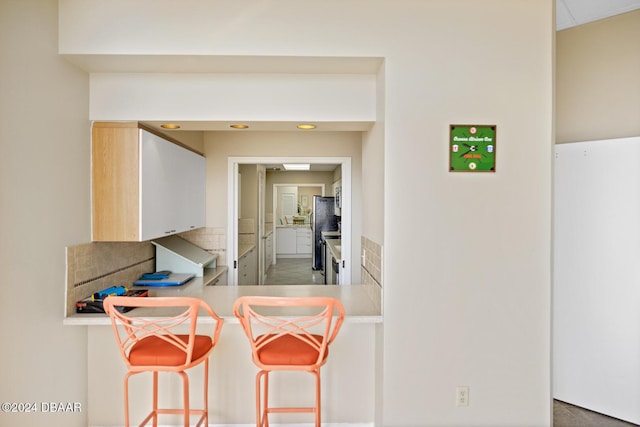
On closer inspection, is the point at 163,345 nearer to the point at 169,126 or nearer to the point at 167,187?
the point at 167,187

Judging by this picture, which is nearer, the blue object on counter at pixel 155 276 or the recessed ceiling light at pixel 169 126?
the recessed ceiling light at pixel 169 126

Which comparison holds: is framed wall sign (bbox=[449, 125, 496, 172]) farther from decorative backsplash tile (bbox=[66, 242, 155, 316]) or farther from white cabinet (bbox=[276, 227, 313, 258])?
white cabinet (bbox=[276, 227, 313, 258])

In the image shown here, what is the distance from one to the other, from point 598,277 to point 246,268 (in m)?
3.57

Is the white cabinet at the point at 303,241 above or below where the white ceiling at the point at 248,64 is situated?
below

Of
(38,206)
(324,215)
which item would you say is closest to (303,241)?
(324,215)

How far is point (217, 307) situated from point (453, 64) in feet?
6.52

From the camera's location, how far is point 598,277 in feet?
8.78

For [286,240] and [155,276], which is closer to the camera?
[155,276]

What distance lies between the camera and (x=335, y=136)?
12.2ft

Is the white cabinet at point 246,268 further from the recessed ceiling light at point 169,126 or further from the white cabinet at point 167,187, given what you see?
the recessed ceiling light at point 169,126

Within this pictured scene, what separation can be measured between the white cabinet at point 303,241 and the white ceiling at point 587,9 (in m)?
8.67

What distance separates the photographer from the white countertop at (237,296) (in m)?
2.10

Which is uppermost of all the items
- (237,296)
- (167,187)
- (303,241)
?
(167,187)

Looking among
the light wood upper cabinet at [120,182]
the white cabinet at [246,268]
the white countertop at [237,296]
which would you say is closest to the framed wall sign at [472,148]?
the white countertop at [237,296]
